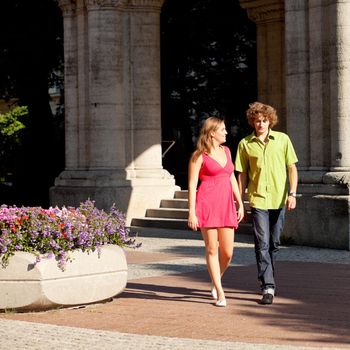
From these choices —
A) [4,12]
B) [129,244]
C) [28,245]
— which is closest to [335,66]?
[129,244]

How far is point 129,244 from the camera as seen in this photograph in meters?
12.3

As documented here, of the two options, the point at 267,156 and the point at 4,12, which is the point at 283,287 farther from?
the point at 4,12

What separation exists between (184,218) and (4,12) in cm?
1109

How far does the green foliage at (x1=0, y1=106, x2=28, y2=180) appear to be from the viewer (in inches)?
1177

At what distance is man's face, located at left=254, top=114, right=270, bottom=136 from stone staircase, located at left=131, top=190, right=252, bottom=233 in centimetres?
1236

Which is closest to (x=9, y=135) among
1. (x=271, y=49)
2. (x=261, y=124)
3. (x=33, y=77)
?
(x=33, y=77)

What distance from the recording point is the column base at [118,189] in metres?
25.4

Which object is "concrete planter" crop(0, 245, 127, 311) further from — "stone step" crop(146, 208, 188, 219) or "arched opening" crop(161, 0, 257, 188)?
"arched opening" crop(161, 0, 257, 188)

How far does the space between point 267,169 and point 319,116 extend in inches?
315

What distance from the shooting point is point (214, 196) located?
38.0 feet

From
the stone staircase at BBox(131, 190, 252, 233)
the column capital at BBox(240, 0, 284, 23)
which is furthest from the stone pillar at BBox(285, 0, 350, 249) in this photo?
the column capital at BBox(240, 0, 284, 23)

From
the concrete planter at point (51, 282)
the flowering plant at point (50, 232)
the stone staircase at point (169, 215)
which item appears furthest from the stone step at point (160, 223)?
the concrete planter at point (51, 282)

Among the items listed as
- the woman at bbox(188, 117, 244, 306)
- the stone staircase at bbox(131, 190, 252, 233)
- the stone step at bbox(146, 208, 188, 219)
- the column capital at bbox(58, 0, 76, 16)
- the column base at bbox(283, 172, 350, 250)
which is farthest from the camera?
the column capital at bbox(58, 0, 76, 16)

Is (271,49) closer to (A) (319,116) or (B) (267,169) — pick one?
(A) (319,116)
